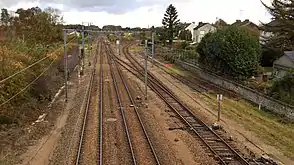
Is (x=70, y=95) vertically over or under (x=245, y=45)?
under

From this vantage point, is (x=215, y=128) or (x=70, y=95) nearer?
(x=215, y=128)

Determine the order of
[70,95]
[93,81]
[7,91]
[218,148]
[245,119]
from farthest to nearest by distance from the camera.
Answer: [93,81], [70,95], [245,119], [7,91], [218,148]

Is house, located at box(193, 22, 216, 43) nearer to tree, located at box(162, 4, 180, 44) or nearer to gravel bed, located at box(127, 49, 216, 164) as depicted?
tree, located at box(162, 4, 180, 44)

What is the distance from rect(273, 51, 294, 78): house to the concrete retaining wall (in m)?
5.82

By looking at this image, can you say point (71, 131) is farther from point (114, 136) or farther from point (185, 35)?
point (185, 35)

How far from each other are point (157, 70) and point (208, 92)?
60.6 ft

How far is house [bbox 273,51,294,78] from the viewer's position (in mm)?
40184

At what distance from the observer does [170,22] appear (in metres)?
95.3

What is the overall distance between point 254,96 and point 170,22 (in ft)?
215

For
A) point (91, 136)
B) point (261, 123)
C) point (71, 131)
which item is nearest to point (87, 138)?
point (91, 136)

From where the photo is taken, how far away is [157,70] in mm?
53969

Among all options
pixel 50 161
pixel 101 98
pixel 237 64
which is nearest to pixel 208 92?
pixel 237 64

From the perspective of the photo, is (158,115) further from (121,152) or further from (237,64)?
(237,64)

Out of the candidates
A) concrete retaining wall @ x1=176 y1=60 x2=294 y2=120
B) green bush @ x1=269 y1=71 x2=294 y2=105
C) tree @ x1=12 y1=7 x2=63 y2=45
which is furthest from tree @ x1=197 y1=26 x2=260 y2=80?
tree @ x1=12 y1=7 x2=63 y2=45
